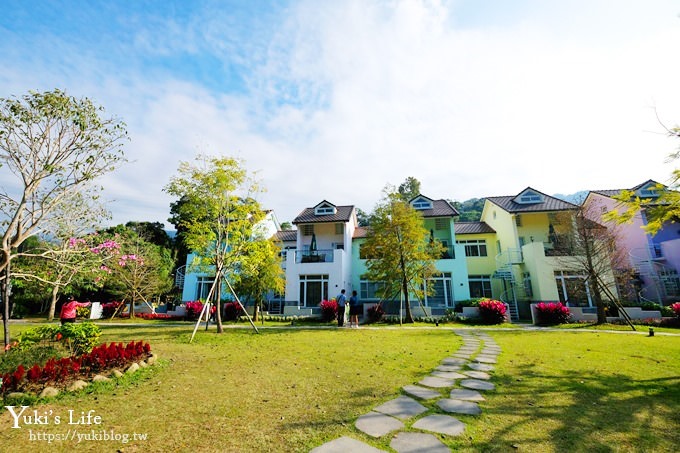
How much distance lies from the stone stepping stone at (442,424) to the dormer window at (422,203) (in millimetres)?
21696

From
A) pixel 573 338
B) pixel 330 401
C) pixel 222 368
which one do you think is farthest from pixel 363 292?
pixel 330 401

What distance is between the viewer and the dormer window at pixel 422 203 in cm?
2433

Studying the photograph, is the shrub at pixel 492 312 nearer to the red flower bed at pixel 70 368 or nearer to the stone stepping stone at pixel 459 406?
the stone stepping stone at pixel 459 406

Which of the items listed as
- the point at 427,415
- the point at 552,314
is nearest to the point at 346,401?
the point at 427,415

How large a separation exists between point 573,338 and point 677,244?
57.4ft

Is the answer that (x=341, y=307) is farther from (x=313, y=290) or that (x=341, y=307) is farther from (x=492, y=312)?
(x=492, y=312)

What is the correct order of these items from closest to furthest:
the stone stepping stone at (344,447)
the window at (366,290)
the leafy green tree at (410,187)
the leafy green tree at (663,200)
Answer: the stone stepping stone at (344,447), the leafy green tree at (663,200), the window at (366,290), the leafy green tree at (410,187)

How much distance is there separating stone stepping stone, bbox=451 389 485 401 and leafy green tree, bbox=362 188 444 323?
39.8ft

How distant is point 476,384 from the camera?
4.87 meters

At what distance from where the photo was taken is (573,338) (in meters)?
10.2

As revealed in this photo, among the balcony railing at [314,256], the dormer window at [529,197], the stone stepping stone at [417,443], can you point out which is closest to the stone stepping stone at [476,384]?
the stone stepping stone at [417,443]

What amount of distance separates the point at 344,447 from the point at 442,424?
1.22 m

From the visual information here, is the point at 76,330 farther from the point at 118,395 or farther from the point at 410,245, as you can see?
the point at 410,245

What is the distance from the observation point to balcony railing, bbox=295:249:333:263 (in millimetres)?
21391
